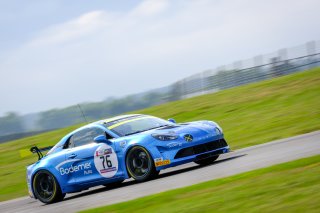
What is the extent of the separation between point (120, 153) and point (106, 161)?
→ 1.42 ft

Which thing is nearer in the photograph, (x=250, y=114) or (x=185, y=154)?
(x=185, y=154)

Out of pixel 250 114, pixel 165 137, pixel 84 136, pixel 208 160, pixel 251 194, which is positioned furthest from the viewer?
pixel 250 114

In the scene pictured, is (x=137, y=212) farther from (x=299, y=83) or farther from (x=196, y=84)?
(x=196, y=84)

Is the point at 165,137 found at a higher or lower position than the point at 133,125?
lower

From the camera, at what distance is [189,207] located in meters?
7.79

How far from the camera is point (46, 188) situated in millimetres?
13664

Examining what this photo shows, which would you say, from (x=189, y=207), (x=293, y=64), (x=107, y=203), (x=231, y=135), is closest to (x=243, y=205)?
(x=189, y=207)

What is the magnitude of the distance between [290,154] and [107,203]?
2989mm

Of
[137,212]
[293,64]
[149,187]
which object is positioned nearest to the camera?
[137,212]

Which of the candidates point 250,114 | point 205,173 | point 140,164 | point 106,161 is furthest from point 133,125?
Result: point 250,114

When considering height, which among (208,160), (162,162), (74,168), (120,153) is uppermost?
(120,153)

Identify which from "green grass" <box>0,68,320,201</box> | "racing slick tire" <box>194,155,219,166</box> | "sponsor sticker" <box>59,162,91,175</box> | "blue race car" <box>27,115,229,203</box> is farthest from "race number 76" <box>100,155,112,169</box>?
"green grass" <box>0,68,320,201</box>

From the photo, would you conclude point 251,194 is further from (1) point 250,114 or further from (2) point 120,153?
(1) point 250,114

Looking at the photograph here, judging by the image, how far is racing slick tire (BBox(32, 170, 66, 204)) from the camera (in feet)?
44.1
